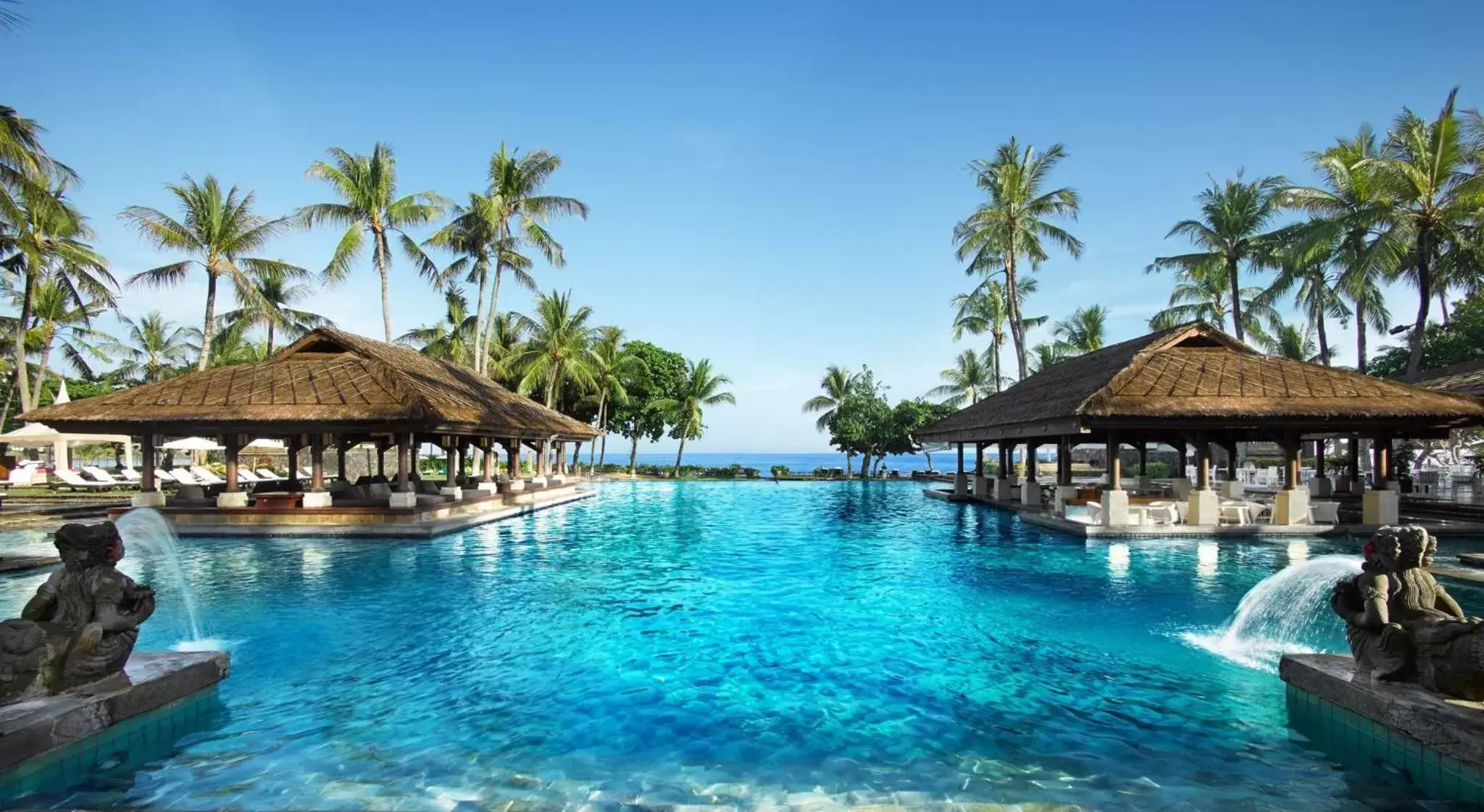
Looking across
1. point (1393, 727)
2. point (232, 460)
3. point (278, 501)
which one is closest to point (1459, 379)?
point (1393, 727)

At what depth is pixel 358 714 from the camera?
583 centimetres

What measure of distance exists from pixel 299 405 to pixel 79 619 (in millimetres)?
13115

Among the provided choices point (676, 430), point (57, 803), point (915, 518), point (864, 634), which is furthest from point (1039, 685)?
point (676, 430)

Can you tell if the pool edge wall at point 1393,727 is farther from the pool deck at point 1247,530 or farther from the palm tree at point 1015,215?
the palm tree at point 1015,215

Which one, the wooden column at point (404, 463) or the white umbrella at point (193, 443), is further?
the white umbrella at point (193, 443)

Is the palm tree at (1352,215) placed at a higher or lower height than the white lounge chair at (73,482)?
higher

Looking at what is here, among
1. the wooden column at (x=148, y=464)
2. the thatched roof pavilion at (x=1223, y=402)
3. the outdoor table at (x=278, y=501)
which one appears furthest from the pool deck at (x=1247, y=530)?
the wooden column at (x=148, y=464)

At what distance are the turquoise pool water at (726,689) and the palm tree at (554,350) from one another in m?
23.9

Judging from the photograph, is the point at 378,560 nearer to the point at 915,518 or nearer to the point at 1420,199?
the point at 915,518

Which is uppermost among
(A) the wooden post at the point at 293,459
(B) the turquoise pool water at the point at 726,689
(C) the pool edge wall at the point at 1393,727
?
(A) the wooden post at the point at 293,459

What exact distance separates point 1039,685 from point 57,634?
7.55m

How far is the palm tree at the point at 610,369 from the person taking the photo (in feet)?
132

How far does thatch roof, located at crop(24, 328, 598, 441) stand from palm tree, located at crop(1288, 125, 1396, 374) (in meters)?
26.0

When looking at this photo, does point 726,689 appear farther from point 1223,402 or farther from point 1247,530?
point 1247,530
